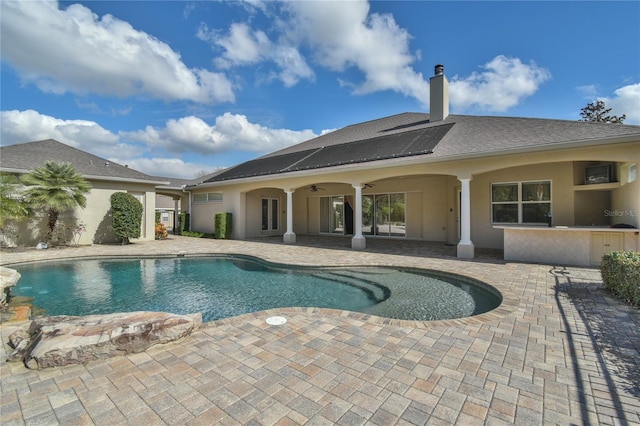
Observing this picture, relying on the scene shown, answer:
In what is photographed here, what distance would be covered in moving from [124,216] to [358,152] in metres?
11.5

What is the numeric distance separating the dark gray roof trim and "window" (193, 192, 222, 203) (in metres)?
1.03

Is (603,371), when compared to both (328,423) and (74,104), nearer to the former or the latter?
(328,423)

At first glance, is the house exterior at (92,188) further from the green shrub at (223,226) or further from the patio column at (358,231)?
the patio column at (358,231)

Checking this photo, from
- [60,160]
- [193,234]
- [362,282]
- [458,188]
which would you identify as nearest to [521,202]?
[458,188]

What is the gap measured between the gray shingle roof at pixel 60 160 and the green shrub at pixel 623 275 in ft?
57.7

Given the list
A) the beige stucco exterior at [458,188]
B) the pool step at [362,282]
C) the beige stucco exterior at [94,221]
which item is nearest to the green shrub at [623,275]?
the beige stucco exterior at [458,188]

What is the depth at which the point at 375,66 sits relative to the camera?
46.0ft

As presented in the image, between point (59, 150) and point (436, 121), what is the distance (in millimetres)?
19351

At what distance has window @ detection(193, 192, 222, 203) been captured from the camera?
59.5 feet

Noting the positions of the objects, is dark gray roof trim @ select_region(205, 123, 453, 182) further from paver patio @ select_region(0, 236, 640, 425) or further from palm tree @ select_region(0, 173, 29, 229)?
palm tree @ select_region(0, 173, 29, 229)

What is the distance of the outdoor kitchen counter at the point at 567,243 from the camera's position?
771 cm

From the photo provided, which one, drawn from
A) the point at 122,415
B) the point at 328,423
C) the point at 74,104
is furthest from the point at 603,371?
the point at 74,104

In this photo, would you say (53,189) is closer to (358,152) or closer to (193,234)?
(193,234)

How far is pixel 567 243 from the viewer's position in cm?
839
